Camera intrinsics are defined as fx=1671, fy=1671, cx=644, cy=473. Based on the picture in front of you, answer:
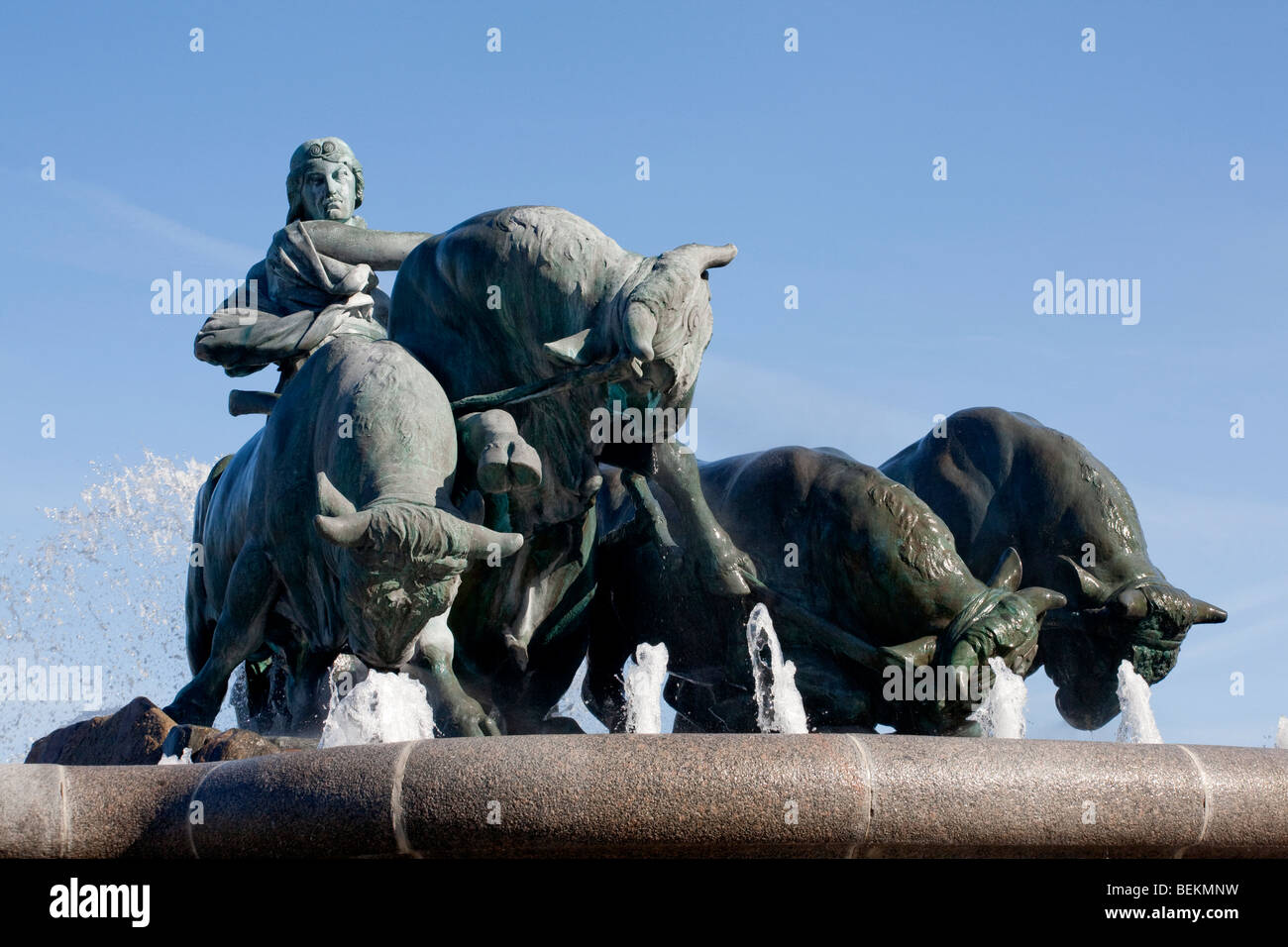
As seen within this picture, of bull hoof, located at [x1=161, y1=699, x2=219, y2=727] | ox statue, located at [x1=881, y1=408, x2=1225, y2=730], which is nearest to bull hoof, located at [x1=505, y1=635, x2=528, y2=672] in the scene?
bull hoof, located at [x1=161, y1=699, x2=219, y2=727]

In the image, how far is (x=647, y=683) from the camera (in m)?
8.14

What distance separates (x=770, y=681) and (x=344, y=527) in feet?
9.02

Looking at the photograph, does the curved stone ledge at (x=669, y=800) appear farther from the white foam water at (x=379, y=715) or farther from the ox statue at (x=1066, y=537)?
the ox statue at (x=1066, y=537)

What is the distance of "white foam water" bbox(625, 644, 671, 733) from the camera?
7992 mm

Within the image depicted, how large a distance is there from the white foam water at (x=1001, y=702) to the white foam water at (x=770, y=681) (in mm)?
849

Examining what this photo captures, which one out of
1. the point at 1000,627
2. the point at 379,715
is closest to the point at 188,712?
the point at 379,715

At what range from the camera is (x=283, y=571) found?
7414 mm

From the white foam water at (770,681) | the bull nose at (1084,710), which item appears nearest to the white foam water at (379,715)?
the white foam water at (770,681)

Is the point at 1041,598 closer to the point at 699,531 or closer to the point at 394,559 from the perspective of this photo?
the point at 699,531

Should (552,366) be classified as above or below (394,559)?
above

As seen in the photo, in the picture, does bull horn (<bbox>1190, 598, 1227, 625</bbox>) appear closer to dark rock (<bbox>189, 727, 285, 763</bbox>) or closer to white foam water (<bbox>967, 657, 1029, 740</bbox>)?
white foam water (<bbox>967, 657, 1029, 740</bbox>)
